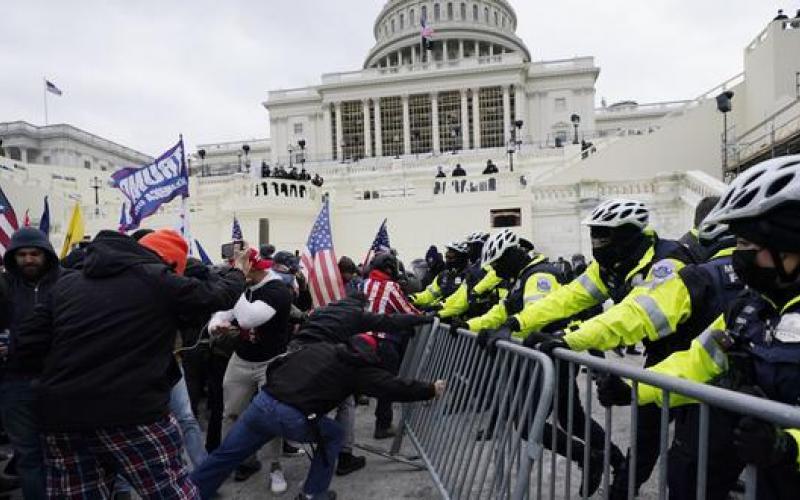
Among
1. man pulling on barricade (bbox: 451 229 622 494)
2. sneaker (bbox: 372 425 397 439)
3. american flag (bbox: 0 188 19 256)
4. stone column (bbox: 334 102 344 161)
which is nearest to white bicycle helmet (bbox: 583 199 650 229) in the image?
man pulling on barricade (bbox: 451 229 622 494)

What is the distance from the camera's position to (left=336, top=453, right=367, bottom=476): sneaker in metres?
4.62

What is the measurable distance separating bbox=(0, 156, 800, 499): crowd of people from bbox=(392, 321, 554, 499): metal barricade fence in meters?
0.18

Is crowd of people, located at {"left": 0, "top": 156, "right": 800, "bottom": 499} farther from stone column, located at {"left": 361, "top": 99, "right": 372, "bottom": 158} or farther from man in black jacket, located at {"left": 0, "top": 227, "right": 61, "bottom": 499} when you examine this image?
stone column, located at {"left": 361, "top": 99, "right": 372, "bottom": 158}

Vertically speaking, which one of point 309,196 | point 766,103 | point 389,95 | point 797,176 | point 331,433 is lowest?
point 331,433

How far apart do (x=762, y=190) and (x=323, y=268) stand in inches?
199

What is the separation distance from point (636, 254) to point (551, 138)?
6146 cm

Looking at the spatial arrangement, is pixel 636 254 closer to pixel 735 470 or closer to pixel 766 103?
pixel 735 470

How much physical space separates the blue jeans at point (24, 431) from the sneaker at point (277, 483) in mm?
1543

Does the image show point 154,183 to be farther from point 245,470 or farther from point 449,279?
point 245,470

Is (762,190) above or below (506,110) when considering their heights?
below

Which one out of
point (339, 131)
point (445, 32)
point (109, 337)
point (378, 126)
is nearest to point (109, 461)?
point (109, 337)

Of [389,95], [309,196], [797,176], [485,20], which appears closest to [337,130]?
[389,95]

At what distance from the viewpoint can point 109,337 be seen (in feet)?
8.53

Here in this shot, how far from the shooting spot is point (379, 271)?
19.3ft
